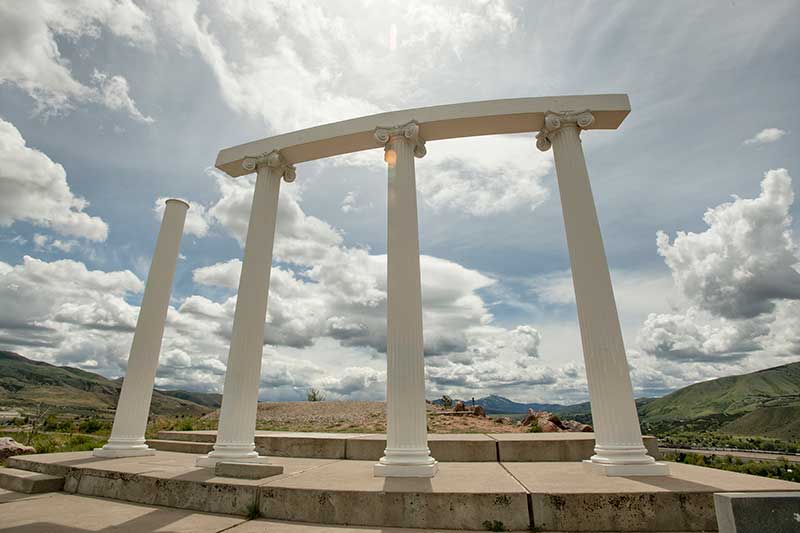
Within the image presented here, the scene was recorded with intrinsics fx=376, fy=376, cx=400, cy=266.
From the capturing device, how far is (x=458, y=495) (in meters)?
9.18

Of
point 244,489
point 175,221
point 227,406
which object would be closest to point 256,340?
point 227,406

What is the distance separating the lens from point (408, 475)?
11617mm

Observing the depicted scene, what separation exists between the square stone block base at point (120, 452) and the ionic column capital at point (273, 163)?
13.8 m

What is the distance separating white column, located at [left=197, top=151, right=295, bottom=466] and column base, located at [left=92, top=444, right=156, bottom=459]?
5.66 m

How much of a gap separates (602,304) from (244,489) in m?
12.6

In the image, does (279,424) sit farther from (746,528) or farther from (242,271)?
(746,528)

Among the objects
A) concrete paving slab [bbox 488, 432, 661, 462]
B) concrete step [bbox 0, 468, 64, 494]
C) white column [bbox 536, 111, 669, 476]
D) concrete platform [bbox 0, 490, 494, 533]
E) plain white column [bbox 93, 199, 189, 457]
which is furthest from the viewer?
plain white column [bbox 93, 199, 189, 457]

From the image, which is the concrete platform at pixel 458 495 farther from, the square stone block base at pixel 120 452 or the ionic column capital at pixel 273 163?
the ionic column capital at pixel 273 163

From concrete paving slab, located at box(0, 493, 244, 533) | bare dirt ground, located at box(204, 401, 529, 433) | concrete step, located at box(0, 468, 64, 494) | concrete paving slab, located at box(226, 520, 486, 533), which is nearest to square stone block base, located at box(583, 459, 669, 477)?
concrete paving slab, located at box(226, 520, 486, 533)

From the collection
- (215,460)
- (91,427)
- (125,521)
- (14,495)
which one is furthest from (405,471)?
(91,427)

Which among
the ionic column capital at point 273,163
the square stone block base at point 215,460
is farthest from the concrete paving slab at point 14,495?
the ionic column capital at point 273,163

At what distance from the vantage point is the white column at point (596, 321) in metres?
11.9

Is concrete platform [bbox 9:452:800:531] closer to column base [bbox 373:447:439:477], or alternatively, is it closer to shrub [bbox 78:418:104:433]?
column base [bbox 373:447:439:477]

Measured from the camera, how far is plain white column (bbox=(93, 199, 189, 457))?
683 inches
